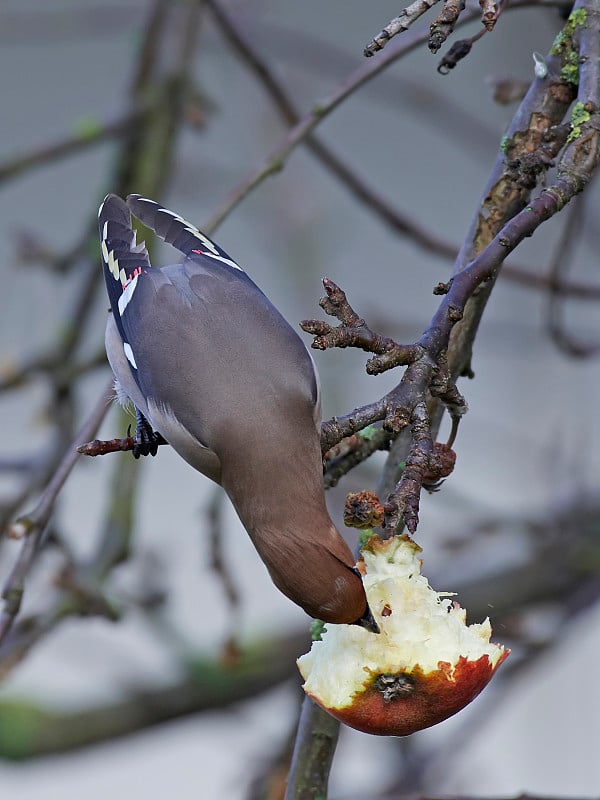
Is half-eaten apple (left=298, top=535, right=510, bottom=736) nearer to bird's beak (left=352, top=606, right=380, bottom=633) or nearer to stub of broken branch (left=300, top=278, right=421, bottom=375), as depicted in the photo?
bird's beak (left=352, top=606, right=380, bottom=633)

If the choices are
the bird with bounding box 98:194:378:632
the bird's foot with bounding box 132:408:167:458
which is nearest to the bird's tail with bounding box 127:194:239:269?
the bird with bounding box 98:194:378:632

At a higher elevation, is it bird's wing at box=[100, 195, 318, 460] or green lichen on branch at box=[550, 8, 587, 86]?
green lichen on branch at box=[550, 8, 587, 86]

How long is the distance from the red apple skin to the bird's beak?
83mm

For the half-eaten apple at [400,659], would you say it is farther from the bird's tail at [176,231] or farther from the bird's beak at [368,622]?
the bird's tail at [176,231]

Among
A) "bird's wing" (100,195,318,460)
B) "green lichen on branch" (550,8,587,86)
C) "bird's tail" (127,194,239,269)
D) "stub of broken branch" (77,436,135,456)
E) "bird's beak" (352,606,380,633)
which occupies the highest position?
"bird's tail" (127,194,239,269)

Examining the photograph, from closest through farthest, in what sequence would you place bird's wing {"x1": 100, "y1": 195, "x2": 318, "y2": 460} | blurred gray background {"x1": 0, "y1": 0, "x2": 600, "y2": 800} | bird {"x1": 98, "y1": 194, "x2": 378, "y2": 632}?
bird {"x1": 98, "y1": 194, "x2": 378, "y2": 632}
bird's wing {"x1": 100, "y1": 195, "x2": 318, "y2": 460}
blurred gray background {"x1": 0, "y1": 0, "x2": 600, "y2": 800}

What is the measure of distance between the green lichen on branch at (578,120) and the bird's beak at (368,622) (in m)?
0.57

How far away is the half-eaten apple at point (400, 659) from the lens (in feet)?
3.84

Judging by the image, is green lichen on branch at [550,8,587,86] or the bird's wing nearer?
green lichen on branch at [550,8,587,86]

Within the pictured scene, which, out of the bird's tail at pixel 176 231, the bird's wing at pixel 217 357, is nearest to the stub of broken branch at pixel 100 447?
the bird's wing at pixel 217 357

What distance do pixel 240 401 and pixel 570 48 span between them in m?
0.64

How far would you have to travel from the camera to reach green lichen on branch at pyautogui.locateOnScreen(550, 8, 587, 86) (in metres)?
1.46

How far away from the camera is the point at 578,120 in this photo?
1.29 metres

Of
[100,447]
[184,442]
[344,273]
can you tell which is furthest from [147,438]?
[344,273]
